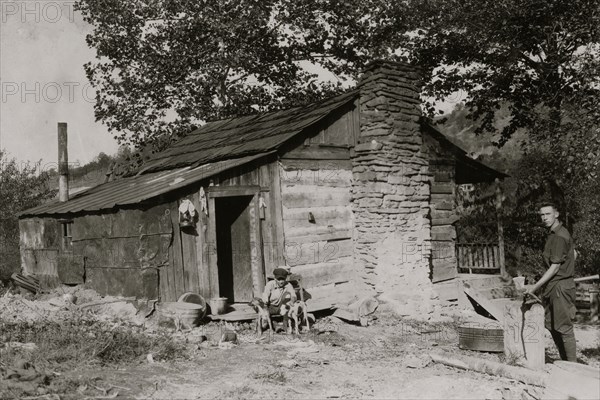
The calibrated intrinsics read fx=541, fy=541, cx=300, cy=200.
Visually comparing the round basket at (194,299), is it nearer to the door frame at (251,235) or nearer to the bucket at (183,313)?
the bucket at (183,313)

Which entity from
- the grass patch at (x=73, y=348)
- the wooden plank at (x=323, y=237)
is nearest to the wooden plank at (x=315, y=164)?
the wooden plank at (x=323, y=237)

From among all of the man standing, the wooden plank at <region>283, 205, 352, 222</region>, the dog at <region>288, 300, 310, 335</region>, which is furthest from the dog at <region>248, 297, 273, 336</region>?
the man standing

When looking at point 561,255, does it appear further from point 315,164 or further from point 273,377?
point 315,164

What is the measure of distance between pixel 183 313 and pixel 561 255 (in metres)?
6.03

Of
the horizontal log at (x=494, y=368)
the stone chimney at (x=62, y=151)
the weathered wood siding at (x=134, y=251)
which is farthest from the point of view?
the stone chimney at (x=62, y=151)

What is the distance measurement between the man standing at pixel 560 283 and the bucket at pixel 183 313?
5476 mm

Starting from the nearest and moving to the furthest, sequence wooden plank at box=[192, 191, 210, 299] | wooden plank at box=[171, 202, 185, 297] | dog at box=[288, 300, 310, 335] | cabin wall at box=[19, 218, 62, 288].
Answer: dog at box=[288, 300, 310, 335] < wooden plank at box=[171, 202, 185, 297] < wooden plank at box=[192, 191, 210, 299] < cabin wall at box=[19, 218, 62, 288]

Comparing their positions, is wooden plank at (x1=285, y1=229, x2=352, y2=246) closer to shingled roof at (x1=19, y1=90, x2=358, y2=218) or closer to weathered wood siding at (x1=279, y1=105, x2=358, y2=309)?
weathered wood siding at (x1=279, y1=105, x2=358, y2=309)

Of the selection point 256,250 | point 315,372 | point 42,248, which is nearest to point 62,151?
point 42,248

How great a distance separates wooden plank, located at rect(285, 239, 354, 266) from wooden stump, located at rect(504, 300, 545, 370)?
15.6 ft

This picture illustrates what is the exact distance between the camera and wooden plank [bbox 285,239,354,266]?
1116cm

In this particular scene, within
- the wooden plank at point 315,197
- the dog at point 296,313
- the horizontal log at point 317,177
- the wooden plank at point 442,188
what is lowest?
the dog at point 296,313

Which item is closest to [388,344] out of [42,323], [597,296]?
[42,323]

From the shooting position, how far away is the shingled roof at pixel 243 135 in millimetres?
11500
